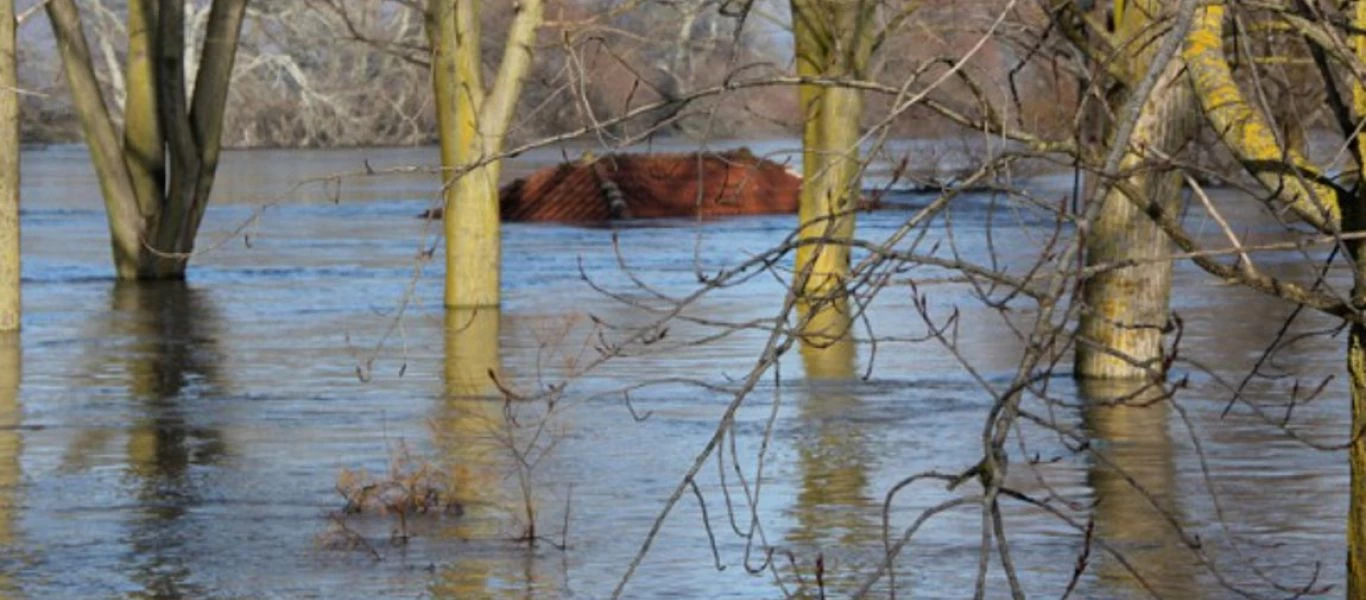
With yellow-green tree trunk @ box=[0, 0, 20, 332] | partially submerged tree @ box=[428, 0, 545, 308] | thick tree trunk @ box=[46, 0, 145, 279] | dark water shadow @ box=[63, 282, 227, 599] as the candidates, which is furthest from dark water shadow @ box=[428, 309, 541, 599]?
thick tree trunk @ box=[46, 0, 145, 279]

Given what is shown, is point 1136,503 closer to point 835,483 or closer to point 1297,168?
point 835,483

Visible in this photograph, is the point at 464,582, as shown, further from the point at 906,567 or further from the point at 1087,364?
the point at 1087,364

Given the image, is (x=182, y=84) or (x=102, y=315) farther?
(x=182, y=84)

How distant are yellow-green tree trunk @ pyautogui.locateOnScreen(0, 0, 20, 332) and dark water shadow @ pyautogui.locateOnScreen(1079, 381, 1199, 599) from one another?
9.46 m

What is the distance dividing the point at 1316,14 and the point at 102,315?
2045 centimetres

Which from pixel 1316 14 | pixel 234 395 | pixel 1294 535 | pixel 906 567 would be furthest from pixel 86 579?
pixel 234 395

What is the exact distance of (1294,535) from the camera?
1140cm

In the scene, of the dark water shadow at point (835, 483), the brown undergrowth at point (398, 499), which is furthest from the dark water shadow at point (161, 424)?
the dark water shadow at point (835, 483)

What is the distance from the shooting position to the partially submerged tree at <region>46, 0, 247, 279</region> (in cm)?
3114

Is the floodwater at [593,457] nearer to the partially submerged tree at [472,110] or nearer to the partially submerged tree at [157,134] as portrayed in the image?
the partially submerged tree at [472,110]

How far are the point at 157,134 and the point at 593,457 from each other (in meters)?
18.3

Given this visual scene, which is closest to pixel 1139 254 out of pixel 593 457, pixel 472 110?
pixel 593 457

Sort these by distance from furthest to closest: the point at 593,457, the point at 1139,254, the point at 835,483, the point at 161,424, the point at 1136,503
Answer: the point at 1139,254
the point at 161,424
the point at 593,457
the point at 835,483
the point at 1136,503

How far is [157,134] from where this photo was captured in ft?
104
